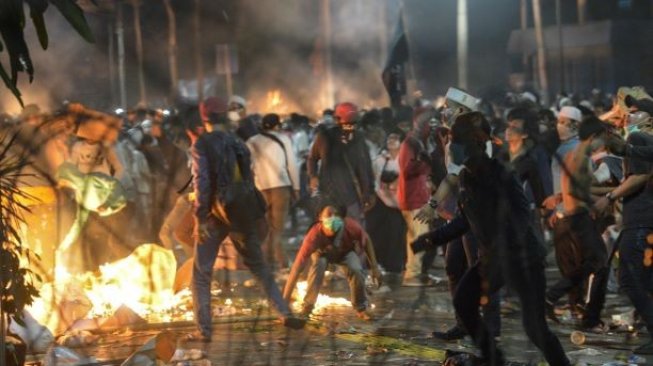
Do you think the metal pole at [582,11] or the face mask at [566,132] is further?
the metal pole at [582,11]

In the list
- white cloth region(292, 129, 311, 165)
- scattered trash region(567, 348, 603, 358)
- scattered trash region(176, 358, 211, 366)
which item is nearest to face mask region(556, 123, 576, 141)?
scattered trash region(567, 348, 603, 358)

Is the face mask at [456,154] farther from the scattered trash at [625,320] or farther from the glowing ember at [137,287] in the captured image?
the glowing ember at [137,287]

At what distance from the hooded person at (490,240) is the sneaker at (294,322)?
189 cm

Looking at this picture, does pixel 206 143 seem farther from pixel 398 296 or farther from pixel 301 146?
pixel 301 146

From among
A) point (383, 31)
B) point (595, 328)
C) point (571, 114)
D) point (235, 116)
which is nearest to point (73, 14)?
point (595, 328)

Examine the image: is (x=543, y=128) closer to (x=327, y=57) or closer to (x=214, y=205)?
(x=214, y=205)

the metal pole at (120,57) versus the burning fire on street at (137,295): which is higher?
the metal pole at (120,57)

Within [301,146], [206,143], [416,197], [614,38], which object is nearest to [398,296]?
[416,197]

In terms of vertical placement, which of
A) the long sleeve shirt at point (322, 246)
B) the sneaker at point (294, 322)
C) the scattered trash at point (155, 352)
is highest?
the long sleeve shirt at point (322, 246)

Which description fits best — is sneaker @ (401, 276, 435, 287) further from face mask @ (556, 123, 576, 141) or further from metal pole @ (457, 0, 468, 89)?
metal pole @ (457, 0, 468, 89)

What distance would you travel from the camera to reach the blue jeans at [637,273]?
788 centimetres

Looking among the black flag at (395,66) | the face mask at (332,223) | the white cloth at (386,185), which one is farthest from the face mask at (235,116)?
the black flag at (395,66)

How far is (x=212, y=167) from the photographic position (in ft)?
28.5

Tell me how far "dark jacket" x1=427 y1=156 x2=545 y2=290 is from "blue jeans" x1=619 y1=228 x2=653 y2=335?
1080mm
